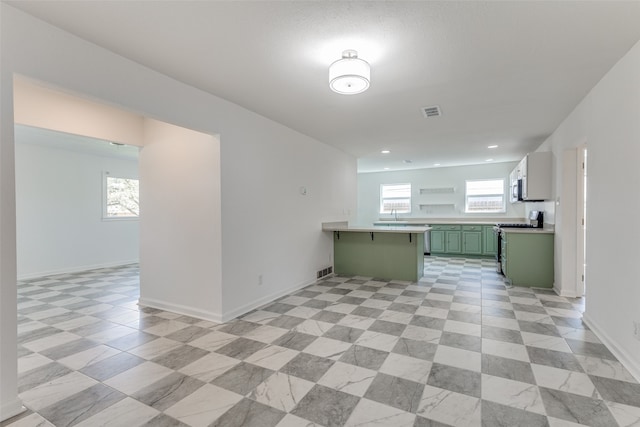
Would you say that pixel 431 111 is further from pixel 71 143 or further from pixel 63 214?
pixel 63 214

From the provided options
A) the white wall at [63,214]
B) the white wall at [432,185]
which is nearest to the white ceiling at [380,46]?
the white wall at [432,185]

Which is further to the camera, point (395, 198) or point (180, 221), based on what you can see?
point (395, 198)

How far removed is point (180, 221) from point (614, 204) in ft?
14.0

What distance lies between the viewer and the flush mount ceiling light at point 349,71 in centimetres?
221

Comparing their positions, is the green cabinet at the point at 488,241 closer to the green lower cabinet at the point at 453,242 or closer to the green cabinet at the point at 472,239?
the green cabinet at the point at 472,239

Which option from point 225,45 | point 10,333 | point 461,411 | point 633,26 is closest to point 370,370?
point 461,411

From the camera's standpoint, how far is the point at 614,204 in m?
2.49

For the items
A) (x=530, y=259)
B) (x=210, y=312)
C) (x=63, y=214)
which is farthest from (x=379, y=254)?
(x=63, y=214)

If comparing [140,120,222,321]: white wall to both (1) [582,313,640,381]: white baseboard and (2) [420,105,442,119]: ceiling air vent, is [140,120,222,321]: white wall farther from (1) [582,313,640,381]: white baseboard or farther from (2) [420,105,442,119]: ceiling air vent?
(1) [582,313,640,381]: white baseboard

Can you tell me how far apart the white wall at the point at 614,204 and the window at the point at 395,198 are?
17.8 ft

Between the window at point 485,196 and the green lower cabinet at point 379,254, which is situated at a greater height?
the window at point 485,196

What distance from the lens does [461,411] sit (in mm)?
1788

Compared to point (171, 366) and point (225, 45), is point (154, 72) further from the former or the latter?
point (171, 366)

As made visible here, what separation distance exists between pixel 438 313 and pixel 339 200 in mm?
3124
